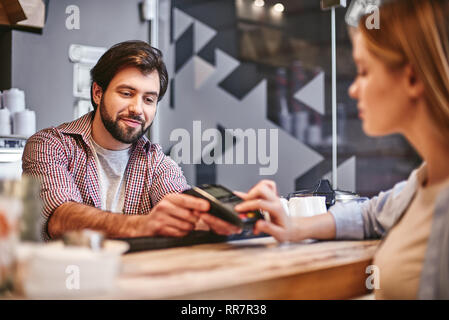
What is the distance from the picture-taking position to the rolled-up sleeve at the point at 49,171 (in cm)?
187

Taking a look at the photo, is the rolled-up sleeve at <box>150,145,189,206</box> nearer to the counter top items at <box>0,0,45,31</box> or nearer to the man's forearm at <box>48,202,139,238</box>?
the man's forearm at <box>48,202,139,238</box>

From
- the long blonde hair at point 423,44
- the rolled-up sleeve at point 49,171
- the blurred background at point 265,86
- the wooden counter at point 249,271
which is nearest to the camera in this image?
the wooden counter at point 249,271

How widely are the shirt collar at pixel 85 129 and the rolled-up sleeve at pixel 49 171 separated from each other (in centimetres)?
9

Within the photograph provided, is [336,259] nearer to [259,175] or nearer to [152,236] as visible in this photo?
[152,236]

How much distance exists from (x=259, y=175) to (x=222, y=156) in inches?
15.7

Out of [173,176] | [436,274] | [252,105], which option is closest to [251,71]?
[252,105]

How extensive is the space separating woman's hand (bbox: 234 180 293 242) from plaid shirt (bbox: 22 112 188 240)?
829 mm

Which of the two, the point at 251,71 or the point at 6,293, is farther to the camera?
the point at 251,71

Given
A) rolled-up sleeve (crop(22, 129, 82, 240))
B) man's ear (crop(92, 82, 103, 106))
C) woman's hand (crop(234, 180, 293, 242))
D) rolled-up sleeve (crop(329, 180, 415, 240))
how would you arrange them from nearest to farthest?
woman's hand (crop(234, 180, 293, 242))
rolled-up sleeve (crop(329, 180, 415, 240))
rolled-up sleeve (crop(22, 129, 82, 240))
man's ear (crop(92, 82, 103, 106))

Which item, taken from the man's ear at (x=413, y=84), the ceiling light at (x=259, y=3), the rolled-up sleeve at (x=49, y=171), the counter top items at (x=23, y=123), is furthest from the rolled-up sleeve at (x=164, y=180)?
the ceiling light at (x=259, y=3)

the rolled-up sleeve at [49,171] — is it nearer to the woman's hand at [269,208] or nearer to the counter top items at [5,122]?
the woman's hand at [269,208]

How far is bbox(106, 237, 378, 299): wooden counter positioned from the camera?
890mm

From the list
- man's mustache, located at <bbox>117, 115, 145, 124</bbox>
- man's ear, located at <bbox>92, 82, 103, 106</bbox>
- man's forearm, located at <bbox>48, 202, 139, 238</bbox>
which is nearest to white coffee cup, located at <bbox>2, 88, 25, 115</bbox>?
man's ear, located at <bbox>92, 82, 103, 106</bbox>

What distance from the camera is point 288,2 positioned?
15.3ft
